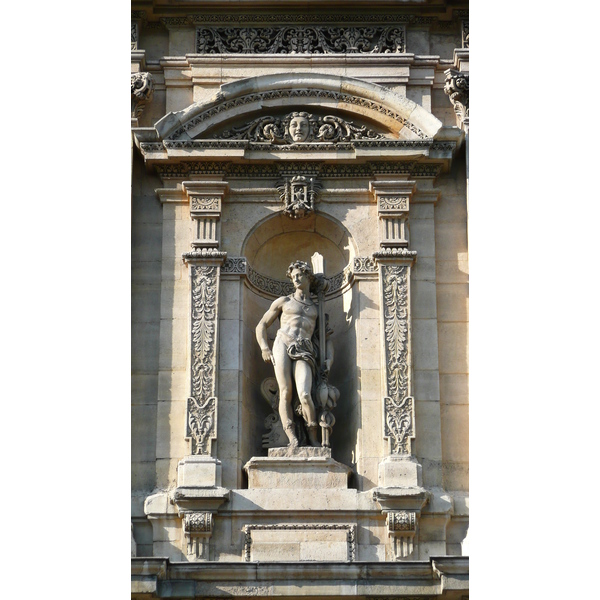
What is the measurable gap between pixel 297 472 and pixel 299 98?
458 centimetres

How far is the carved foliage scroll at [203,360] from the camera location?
17.1m

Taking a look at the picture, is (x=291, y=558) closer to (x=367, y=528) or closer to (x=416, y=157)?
(x=367, y=528)

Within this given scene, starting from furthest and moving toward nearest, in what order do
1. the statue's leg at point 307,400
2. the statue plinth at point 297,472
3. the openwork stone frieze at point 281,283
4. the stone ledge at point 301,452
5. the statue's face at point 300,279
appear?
the openwork stone frieze at point 281,283, the statue's face at point 300,279, the statue's leg at point 307,400, the stone ledge at point 301,452, the statue plinth at point 297,472

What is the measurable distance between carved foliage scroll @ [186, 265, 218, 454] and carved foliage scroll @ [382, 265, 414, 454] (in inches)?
74.1

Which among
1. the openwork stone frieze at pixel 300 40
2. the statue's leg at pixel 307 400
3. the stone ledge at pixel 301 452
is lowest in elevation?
the stone ledge at pixel 301 452

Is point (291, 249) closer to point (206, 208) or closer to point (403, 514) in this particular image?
point (206, 208)

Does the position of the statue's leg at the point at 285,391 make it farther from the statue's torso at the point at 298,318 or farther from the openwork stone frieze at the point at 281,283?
the openwork stone frieze at the point at 281,283

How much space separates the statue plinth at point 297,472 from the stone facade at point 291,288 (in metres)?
0.02

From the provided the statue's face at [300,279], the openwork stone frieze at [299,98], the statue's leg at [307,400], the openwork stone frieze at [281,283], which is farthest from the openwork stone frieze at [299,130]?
the statue's leg at [307,400]

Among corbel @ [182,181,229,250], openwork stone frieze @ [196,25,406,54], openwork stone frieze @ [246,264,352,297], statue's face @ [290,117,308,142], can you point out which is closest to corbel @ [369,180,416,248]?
openwork stone frieze @ [246,264,352,297]

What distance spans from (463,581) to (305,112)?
6109 millimetres

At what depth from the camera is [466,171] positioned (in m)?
18.5

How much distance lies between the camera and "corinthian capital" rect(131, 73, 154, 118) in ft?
61.1
